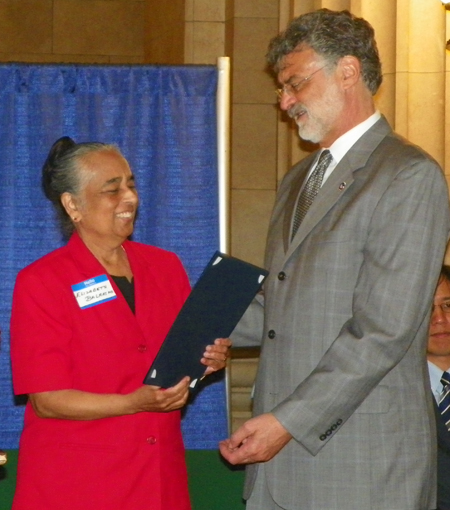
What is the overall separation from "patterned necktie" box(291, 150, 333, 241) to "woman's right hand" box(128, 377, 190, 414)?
59 cm

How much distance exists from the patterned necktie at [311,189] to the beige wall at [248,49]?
191cm

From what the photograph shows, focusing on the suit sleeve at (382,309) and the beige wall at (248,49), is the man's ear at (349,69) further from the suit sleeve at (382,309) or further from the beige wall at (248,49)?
the beige wall at (248,49)

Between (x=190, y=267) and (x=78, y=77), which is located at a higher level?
(x=78, y=77)

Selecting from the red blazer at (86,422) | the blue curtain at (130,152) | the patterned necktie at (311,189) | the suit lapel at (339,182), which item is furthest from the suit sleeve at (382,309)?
the blue curtain at (130,152)

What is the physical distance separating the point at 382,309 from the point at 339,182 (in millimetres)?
414

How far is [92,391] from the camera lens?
2889 millimetres

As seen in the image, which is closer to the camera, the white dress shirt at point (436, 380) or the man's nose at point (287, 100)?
the man's nose at point (287, 100)

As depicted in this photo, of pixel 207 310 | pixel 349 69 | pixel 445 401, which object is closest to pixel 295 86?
pixel 349 69

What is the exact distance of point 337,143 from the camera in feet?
9.02

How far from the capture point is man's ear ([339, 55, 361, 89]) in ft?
8.95

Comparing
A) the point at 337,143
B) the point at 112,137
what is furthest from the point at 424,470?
the point at 112,137

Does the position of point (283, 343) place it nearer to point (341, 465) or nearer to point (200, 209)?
point (341, 465)

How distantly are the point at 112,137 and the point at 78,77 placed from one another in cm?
33

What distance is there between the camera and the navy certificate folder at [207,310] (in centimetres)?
265
